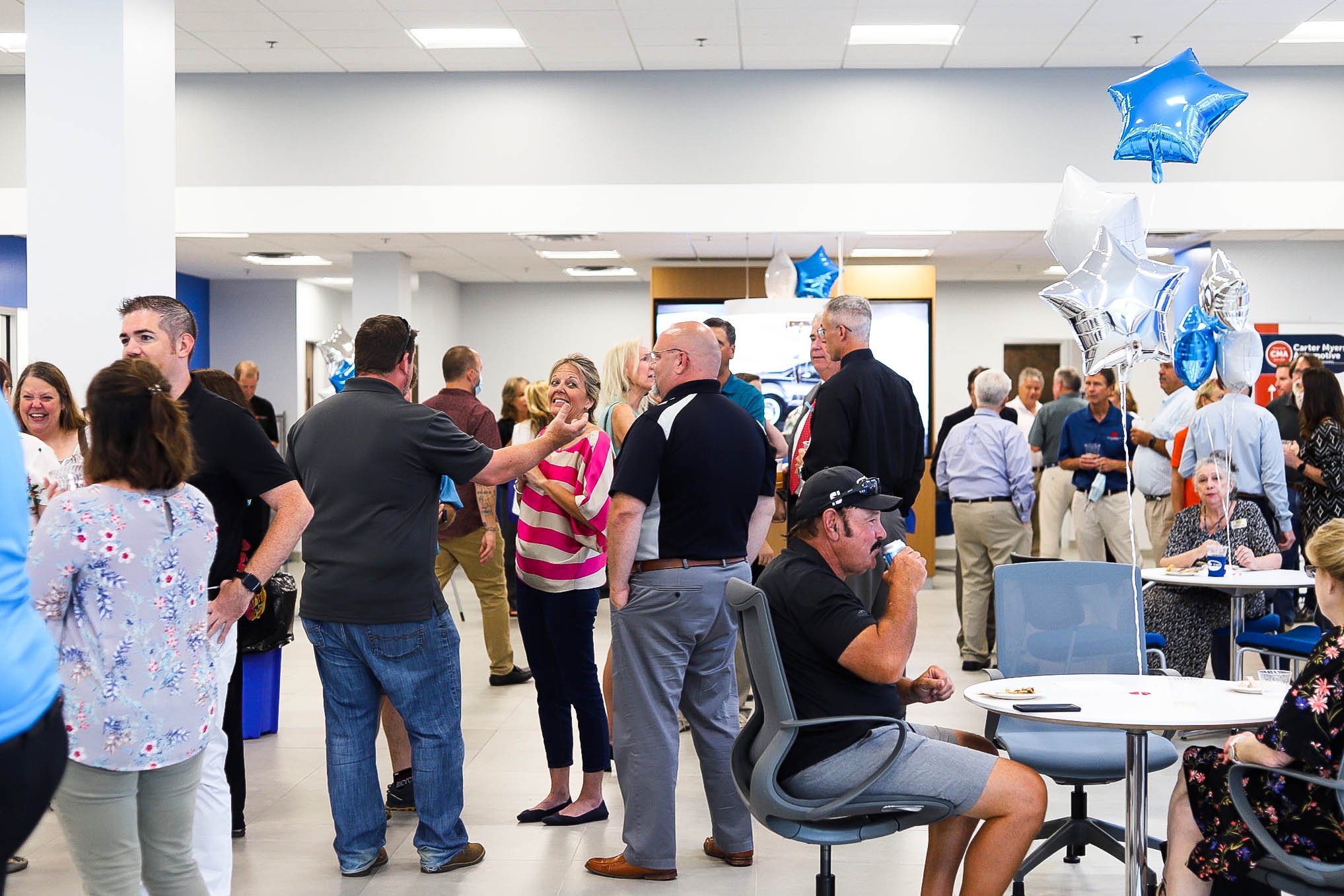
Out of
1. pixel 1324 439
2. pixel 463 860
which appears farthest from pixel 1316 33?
pixel 463 860

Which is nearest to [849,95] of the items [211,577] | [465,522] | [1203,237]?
[1203,237]

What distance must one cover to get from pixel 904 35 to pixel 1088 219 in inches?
208

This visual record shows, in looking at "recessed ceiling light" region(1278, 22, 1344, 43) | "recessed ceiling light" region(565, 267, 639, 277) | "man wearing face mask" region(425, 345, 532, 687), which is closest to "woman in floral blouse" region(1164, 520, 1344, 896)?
"man wearing face mask" region(425, 345, 532, 687)

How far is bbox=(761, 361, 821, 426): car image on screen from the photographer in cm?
866

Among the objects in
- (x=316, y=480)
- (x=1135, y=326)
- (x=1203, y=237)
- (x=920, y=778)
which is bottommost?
(x=920, y=778)

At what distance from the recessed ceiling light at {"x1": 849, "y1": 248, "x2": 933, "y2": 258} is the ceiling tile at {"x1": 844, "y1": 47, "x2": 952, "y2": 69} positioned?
1.72 meters

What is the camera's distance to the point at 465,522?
586 cm

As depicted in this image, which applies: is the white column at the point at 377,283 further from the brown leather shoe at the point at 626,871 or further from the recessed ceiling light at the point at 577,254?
the brown leather shoe at the point at 626,871

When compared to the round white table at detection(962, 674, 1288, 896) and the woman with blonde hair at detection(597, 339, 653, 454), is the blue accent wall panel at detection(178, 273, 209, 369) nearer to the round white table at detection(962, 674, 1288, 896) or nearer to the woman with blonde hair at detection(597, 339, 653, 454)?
the woman with blonde hair at detection(597, 339, 653, 454)

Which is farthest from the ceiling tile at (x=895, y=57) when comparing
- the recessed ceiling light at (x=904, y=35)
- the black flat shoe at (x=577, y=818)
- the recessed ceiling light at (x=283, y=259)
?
the black flat shoe at (x=577, y=818)

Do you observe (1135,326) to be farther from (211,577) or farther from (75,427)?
(75,427)

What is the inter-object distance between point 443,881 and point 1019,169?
7494 millimetres

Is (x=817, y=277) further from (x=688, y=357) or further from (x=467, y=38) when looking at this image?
(x=688, y=357)

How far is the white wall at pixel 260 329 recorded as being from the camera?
13047mm
